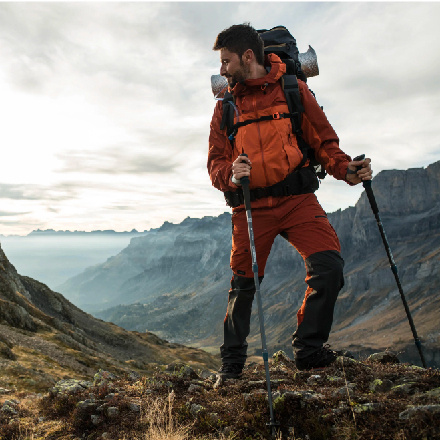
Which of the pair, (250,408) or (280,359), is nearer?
(250,408)

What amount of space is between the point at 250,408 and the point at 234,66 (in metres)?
5.57

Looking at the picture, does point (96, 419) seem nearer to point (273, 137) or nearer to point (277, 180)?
point (277, 180)

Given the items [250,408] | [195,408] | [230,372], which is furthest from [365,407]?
[230,372]

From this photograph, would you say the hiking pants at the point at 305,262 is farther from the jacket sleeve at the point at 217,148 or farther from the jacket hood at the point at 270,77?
the jacket hood at the point at 270,77

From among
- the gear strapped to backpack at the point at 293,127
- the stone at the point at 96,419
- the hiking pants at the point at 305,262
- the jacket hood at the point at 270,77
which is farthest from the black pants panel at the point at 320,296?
the stone at the point at 96,419

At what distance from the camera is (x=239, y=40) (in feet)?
22.6

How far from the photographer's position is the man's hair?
6.90 metres

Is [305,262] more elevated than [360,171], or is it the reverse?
[360,171]

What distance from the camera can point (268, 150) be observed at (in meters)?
6.72

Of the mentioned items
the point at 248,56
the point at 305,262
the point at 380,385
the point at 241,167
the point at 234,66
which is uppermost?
the point at 248,56

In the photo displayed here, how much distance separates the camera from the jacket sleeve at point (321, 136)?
22.1 ft

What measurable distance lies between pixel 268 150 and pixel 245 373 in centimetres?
438

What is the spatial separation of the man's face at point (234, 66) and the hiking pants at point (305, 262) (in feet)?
7.60

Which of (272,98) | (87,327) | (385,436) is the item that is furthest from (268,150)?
(87,327)
